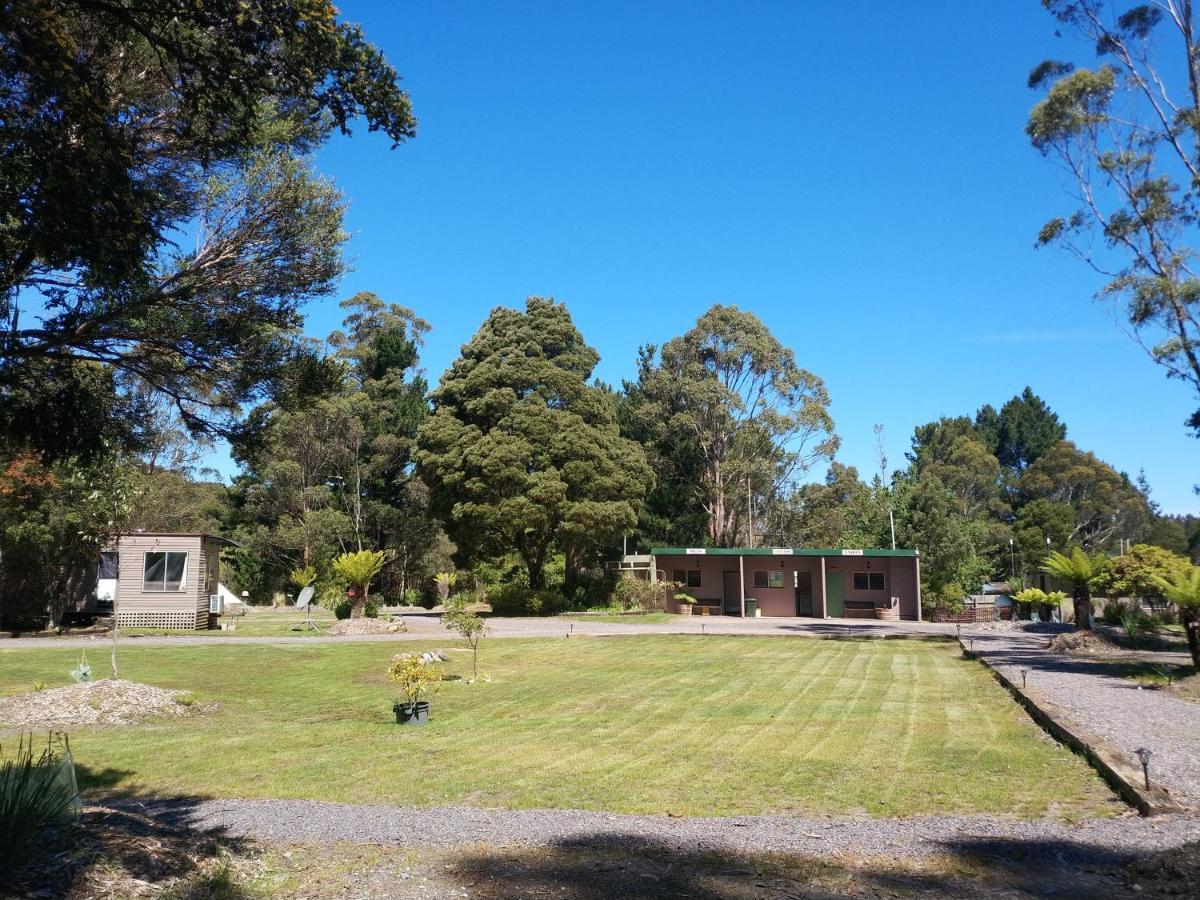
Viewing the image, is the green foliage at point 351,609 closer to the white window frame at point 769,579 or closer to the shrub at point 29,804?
the white window frame at point 769,579

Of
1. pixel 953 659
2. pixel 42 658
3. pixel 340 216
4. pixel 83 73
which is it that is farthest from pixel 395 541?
pixel 83 73

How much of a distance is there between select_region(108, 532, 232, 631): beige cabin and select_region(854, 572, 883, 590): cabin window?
25865 millimetres

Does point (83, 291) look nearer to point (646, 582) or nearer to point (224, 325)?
point (224, 325)

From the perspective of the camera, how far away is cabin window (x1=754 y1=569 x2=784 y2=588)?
3550 cm

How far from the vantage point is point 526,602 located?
32594 mm

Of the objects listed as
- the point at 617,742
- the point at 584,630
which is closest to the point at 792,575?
the point at 584,630

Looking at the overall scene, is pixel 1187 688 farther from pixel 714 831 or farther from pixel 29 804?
pixel 29 804

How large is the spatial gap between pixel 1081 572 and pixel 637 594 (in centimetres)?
1746

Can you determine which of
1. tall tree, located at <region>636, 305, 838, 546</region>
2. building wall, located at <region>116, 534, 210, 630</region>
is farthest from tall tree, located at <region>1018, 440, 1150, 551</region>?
building wall, located at <region>116, 534, 210, 630</region>

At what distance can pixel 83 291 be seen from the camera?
6.05 metres

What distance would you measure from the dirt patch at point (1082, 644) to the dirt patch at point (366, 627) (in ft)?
60.2

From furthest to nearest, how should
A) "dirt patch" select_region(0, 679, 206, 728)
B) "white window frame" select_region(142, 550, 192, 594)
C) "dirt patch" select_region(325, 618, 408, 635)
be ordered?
"white window frame" select_region(142, 550, 192, 594)
"dirt patch" select_region(325, 618, 408, 635)
"dirt patch" select_region(0, 679, 206, 728)

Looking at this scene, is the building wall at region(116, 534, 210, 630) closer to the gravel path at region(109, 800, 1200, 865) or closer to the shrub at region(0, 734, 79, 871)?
the gravel path at region(109, 800, 1200, 865)

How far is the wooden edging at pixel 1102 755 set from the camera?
6.26 metres
